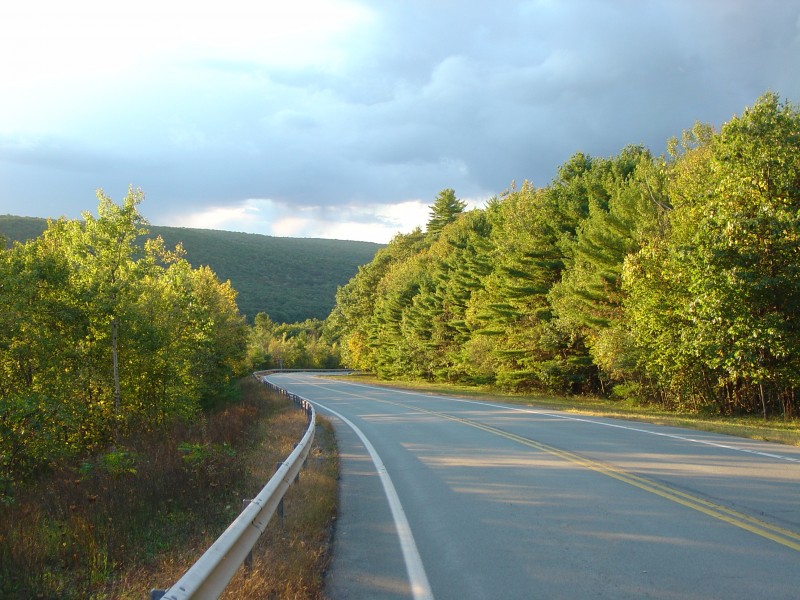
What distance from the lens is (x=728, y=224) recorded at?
817 inches

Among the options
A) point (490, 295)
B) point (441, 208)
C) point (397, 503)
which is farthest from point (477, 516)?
point (441, 208)

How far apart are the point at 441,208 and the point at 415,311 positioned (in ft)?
102

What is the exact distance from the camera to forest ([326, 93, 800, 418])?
21203 mm

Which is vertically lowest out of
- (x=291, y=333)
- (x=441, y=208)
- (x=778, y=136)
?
(x=291, y=333)

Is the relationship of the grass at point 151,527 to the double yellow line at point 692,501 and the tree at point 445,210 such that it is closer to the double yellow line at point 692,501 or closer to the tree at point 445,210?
the double yellow line at point 692,501

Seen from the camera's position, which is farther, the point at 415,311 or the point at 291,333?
the point at 291,333

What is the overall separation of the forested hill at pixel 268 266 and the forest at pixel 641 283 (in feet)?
245

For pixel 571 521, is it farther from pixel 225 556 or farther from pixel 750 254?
pixel 750 254

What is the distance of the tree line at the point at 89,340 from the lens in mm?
14602

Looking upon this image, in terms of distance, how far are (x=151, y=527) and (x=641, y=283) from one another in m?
23.8

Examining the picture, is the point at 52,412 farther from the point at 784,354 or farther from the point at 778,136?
the point at 778,136

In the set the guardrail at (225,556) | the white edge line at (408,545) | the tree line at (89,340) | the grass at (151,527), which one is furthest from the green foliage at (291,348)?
the guardrail at (225,556)

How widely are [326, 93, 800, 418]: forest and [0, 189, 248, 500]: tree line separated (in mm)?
18776

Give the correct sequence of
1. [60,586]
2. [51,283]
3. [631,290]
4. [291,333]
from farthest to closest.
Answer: [291,333] → [631,290] → [51,283] → [60,586]
